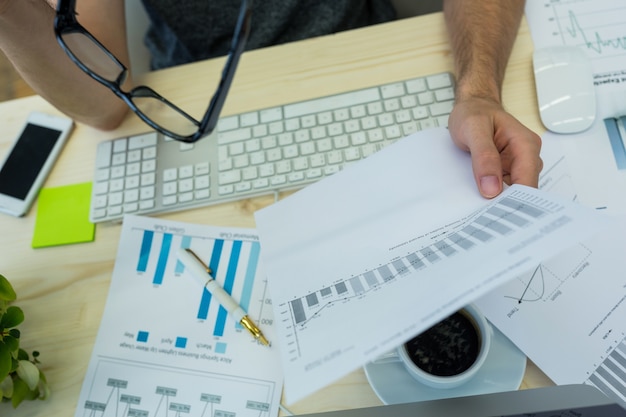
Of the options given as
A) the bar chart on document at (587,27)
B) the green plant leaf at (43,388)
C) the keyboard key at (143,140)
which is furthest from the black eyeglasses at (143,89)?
the bar chart on document at (587,27)

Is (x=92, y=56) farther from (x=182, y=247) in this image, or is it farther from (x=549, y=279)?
(x=549, y=279)

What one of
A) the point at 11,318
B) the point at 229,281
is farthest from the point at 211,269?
the point at 11,318

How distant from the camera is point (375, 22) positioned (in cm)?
104

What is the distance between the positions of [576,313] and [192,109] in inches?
23.2

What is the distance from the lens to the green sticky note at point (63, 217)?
2.51 ft

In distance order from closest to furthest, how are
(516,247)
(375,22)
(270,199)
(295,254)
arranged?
(516,247) < (295,254) < (270,199) < (375,22)

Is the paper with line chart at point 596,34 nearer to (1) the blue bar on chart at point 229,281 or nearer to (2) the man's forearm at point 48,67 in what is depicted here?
(1) the blue bar on chart at point 229,281

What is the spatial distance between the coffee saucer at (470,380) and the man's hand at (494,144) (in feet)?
0.59

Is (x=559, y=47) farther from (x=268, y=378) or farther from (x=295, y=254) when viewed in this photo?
(x=268, y=378)

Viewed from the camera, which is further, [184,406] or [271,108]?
[271,108]

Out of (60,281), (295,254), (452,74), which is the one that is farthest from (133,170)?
(452,74)

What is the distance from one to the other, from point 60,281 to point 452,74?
0.62 meters

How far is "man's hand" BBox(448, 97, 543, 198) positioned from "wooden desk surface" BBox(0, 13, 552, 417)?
4.0 inches

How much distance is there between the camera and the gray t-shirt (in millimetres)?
962
